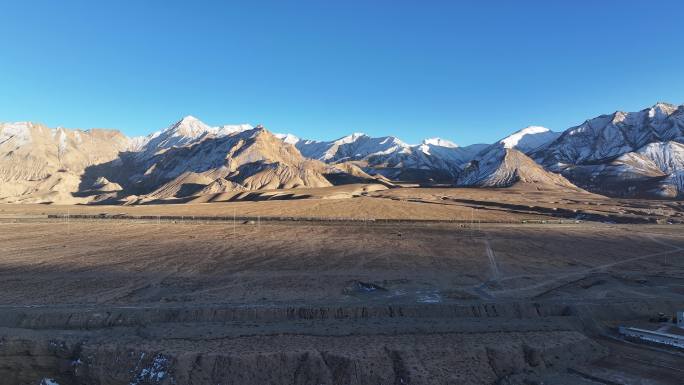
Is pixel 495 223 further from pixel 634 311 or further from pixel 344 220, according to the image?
pixel 634 311

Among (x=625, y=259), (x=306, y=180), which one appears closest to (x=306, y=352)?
(x=625, y=259)

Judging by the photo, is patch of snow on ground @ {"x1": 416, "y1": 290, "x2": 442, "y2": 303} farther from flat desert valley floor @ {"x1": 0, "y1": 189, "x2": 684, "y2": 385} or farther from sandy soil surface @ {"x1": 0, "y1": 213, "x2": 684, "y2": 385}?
sandy soil surface @ {"x1": 0, "y1": 213, "x2": 684, "y2": 385}

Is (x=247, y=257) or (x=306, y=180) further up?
(x=306, y=180)

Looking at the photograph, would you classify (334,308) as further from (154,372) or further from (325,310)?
(154,372)

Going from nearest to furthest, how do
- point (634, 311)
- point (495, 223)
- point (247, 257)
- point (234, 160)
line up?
point (634, 311)
point (247, 257)
point (495, 223)
point (234, 160)

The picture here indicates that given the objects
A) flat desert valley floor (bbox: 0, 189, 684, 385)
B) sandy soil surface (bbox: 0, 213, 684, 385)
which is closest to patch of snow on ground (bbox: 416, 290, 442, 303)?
flat desert valley floor (bbox: 0, 189, 684, 385)

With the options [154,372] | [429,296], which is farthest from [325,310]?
[154,372]

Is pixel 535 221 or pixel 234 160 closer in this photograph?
pixel 535 221
